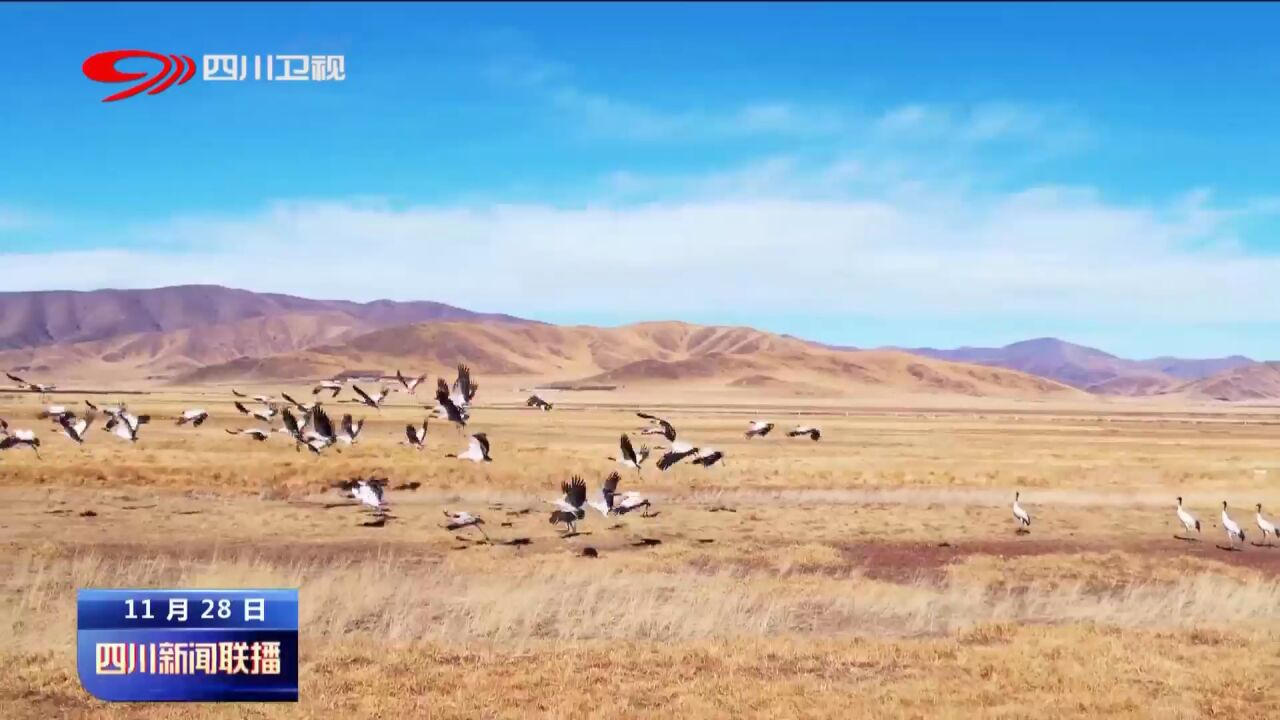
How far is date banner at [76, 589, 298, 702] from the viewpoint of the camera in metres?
11.0

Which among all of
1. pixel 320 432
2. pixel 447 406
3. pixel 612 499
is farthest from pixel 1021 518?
pixel 320 432

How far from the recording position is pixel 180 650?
1101 cm

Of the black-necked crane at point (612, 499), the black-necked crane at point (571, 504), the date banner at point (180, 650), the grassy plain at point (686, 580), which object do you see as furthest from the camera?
the black-necked crane at point (612, 499)

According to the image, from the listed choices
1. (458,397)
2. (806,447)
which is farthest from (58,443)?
(806,447)

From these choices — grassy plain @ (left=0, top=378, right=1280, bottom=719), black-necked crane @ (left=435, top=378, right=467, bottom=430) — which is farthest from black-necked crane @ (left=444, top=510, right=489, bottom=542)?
black-necked crane @ (left=435, top=378, right=467, bottom=430)

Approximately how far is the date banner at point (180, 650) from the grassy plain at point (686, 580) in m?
0.32

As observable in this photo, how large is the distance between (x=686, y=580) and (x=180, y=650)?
36.1ft

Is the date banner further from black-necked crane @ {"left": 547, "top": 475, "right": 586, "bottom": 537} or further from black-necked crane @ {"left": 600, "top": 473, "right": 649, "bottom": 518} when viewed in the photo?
black-necked crane @ {"left": 600, "top": 473, "right": 649, "bottom": 518}

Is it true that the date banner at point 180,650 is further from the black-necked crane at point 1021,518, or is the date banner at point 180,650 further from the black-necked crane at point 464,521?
the black-necked crane at point 1021,518

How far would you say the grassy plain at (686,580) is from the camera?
40.2ft

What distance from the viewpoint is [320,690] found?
11977 mm

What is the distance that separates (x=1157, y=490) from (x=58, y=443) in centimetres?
4370

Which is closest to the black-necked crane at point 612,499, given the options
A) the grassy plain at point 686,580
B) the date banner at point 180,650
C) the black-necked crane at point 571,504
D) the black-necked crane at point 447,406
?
the black-necked crane at point 571,504

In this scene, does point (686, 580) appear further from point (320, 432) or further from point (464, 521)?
point (320, 432)
